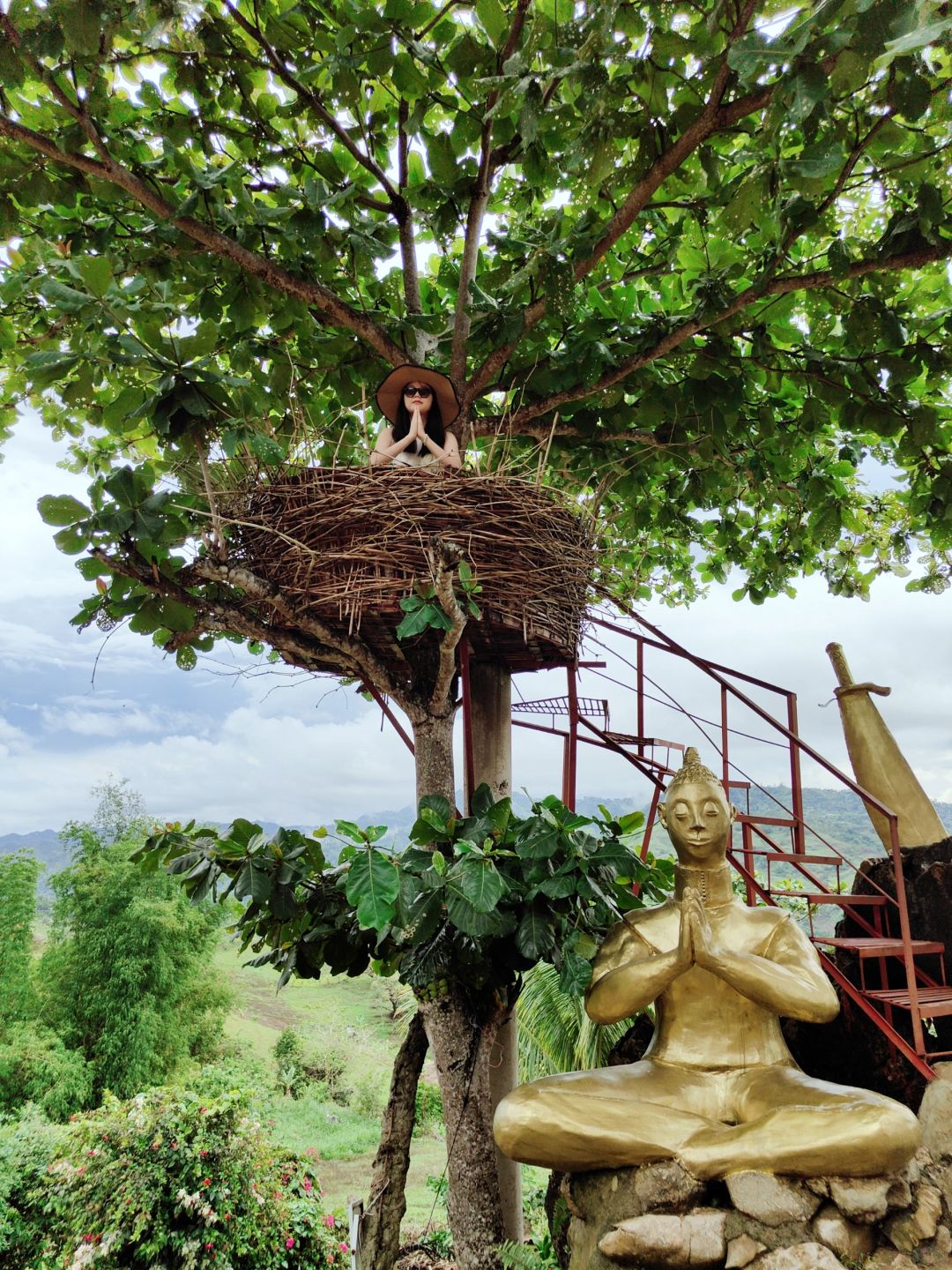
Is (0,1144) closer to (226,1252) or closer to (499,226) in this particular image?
(226,1252)

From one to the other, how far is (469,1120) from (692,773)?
Answer: 1527mm

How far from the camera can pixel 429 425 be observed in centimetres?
402

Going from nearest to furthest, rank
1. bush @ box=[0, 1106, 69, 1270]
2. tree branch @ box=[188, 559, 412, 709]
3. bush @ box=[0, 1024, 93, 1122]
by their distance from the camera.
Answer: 1. tree branch @ box=[188, 559, 412, 709]
2. bush @ box=[0, 1106, 69, 1270]
3. bush @ box=[0, 1024, 93, 1122]

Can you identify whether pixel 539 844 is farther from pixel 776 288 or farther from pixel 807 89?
pixel 776 288

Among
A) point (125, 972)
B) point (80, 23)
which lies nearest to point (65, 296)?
point (80, 23)

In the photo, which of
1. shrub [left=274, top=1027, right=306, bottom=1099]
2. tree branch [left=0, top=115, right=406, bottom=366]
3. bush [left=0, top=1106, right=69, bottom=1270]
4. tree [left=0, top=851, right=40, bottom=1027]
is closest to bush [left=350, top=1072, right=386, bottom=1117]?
shrub [left=274, top=1027, right=306, bottom=1099]

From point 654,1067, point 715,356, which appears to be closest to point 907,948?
point 654,1067

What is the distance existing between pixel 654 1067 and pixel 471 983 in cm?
69

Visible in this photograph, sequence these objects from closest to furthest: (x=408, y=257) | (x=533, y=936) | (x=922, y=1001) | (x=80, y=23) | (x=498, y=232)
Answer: (x=80, y=23) < (x=533, y=936) < (x=922, y=1001) < (x=408, y=257) < (x=498, y=232)

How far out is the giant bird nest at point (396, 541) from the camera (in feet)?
10.7

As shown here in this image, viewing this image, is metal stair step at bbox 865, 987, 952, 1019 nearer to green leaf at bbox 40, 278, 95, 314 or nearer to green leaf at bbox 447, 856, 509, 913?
green leaf at bbox 447, 856, 509, 913

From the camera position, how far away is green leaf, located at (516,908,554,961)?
287 centimetres

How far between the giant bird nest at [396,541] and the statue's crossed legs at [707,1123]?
1599 millimetres

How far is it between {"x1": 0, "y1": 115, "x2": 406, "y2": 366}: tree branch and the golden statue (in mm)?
2396
